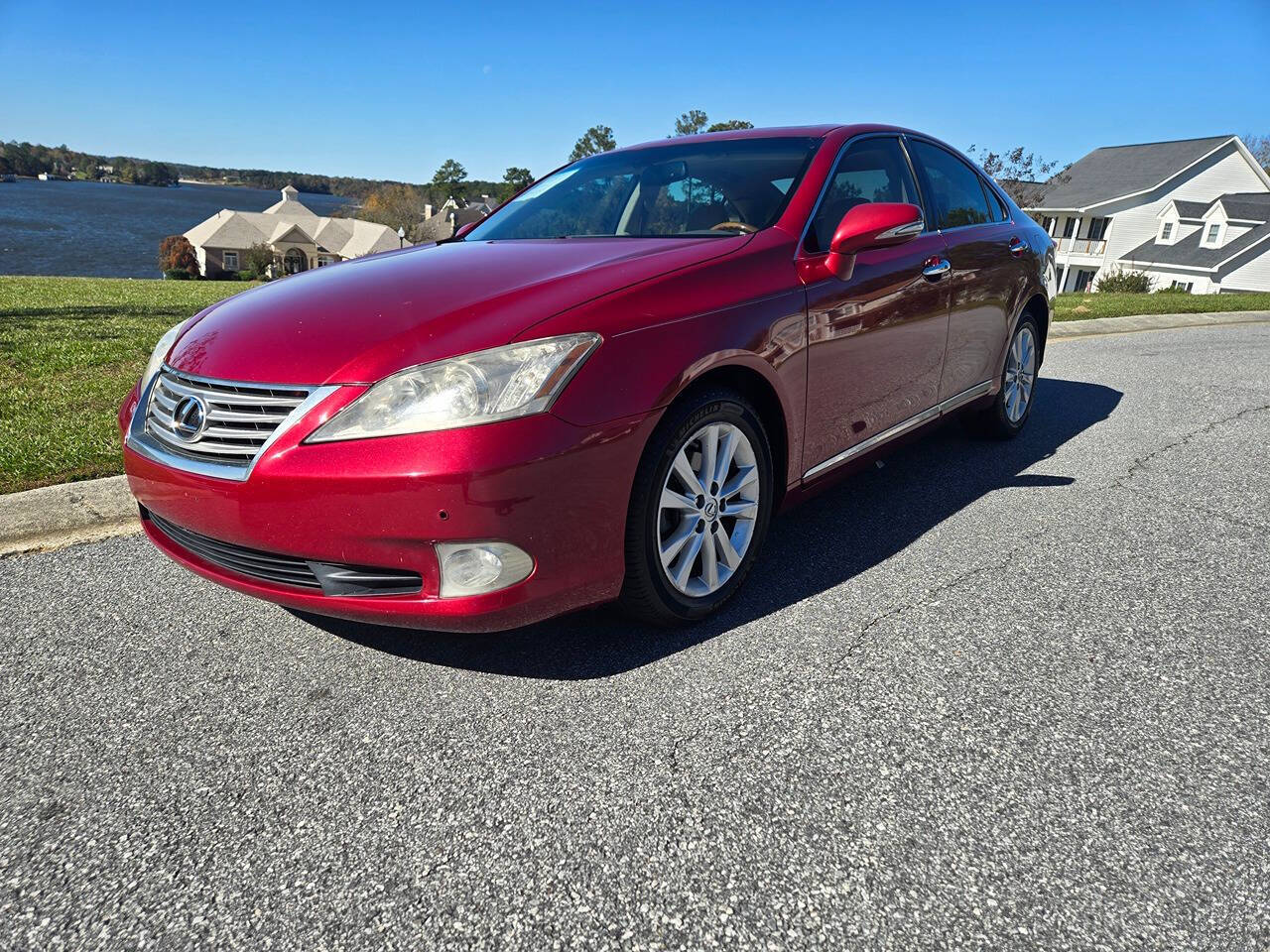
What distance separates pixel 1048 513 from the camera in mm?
4000

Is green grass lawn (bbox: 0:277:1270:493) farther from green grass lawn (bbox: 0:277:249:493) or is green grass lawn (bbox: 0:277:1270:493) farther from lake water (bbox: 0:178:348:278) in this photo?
lake water (bbox: 0:178:348:278)

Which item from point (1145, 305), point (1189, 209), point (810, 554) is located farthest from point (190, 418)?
point (1189, 209)

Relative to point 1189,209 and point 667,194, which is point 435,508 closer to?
point 667,194

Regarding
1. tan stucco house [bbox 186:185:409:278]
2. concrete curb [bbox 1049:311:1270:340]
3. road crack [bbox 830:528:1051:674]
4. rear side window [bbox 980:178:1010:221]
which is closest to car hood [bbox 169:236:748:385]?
road crack [bbox 830:528:1051:674]

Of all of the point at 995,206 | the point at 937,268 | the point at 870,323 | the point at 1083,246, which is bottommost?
the point at 870,323

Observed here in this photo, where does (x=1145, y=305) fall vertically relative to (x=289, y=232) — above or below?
below

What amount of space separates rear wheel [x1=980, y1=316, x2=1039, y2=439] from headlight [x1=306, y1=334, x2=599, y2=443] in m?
3.52

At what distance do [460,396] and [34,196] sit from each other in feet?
639

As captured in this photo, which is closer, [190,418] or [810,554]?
[190,418]

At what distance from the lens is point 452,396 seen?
2207 mm

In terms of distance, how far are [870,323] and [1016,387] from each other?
7.07ft

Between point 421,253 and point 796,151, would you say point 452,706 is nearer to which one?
point 421,253

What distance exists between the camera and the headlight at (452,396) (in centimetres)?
219

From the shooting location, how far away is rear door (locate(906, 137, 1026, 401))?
4139 millimetres
